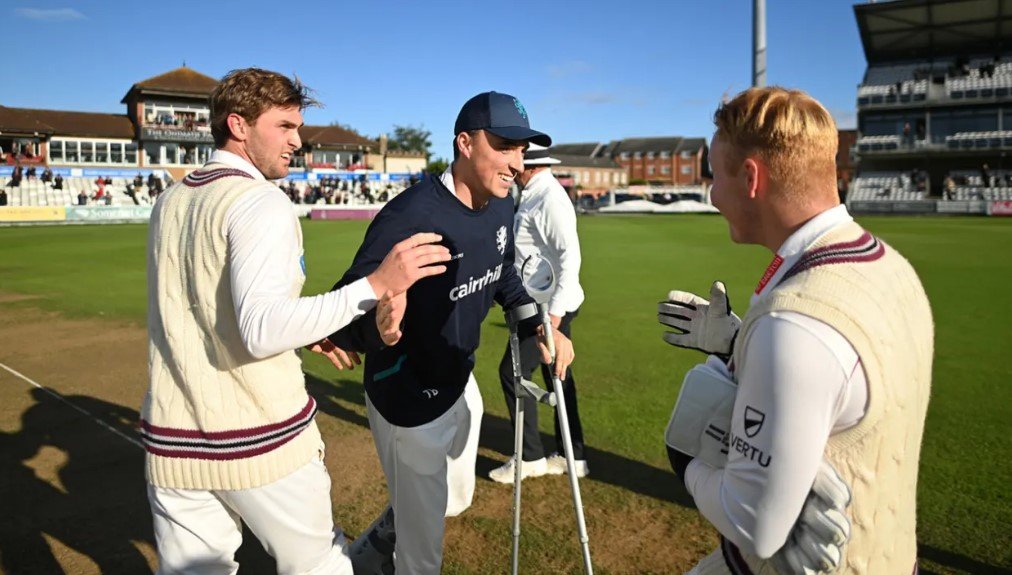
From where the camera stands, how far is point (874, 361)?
1611 millimetres

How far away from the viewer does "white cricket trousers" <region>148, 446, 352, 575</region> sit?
2.69 meters

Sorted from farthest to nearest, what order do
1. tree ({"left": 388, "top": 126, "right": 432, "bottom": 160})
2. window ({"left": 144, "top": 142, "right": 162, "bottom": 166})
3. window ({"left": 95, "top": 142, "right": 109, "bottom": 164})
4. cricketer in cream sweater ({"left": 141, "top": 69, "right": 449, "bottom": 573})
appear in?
1. tree ({"left": 388, "top": 126, "right": 432, "bottom": 160})
2. window ({"left": 144, "top": 142, "right": 162, "bottom": 166})
3. window ({"left": 95, "top": 142, "right": 109, "bottom": 164})
4. cricketer in cream sweater ({"left": 141, "top": 69, "right": 449, "bottom": 573})

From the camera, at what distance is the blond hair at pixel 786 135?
1765 millimetres

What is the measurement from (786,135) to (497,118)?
1.93 meters

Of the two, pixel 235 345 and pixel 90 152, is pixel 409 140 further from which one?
pixel 235 345

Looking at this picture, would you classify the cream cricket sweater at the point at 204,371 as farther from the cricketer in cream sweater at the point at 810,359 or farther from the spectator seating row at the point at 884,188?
the spectator seating row at the point at 884,188

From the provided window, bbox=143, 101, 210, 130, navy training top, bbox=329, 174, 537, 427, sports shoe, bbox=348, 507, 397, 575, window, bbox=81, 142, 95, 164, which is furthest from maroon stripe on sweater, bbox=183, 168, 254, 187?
window, bbox=81, 142, 95, 164

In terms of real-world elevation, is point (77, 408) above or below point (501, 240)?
below

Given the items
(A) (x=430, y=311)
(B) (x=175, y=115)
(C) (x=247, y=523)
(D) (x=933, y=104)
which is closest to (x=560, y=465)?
(A) (x=430, y=311)

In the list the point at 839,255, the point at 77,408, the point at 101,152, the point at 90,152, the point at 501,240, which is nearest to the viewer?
the point at 839,255

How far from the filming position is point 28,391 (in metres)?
7.79

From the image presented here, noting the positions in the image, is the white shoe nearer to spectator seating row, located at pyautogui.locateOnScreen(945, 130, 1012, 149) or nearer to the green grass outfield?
the green grass outfield

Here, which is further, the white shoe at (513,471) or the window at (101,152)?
the window at (101,152)

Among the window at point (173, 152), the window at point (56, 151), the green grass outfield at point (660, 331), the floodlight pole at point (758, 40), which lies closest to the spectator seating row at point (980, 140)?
the green grass outfield at point (660, 331)
